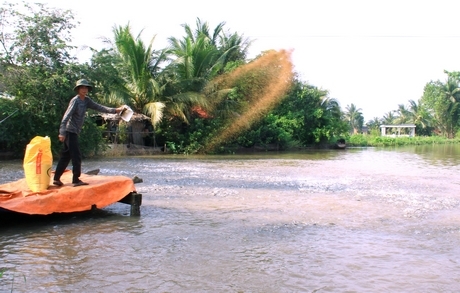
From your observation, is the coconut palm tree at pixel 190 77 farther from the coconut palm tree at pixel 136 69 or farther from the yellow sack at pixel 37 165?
the yellow sack at pixel 37 165

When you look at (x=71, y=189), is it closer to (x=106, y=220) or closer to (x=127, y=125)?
(x=106, y=220)

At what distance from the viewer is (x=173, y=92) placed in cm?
2384

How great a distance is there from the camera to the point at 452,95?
61562 mm

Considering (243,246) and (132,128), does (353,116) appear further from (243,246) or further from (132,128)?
(243,246)

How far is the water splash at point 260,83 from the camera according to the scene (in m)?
26.8

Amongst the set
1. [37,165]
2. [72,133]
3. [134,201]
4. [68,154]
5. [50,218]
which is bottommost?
[50,218]

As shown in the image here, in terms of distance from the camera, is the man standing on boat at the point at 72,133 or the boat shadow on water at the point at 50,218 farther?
the man standing on boat at the point at 72,133

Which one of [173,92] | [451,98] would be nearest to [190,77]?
[173,92]

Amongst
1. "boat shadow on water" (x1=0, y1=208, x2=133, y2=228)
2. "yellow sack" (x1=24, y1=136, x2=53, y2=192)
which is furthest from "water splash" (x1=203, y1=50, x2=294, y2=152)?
"yellow sack" (x1=24, y1=136, x2=53, y2=192)

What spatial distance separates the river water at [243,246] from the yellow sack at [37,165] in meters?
0.50

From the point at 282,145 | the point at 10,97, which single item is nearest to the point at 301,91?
the point at 282,145

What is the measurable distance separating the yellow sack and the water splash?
1935 centimetres

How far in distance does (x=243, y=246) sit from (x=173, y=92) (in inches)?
774

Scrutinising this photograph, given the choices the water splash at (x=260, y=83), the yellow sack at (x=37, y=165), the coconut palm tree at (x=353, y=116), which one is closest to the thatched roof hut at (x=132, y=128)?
the water splash at (x=260, y=83)
